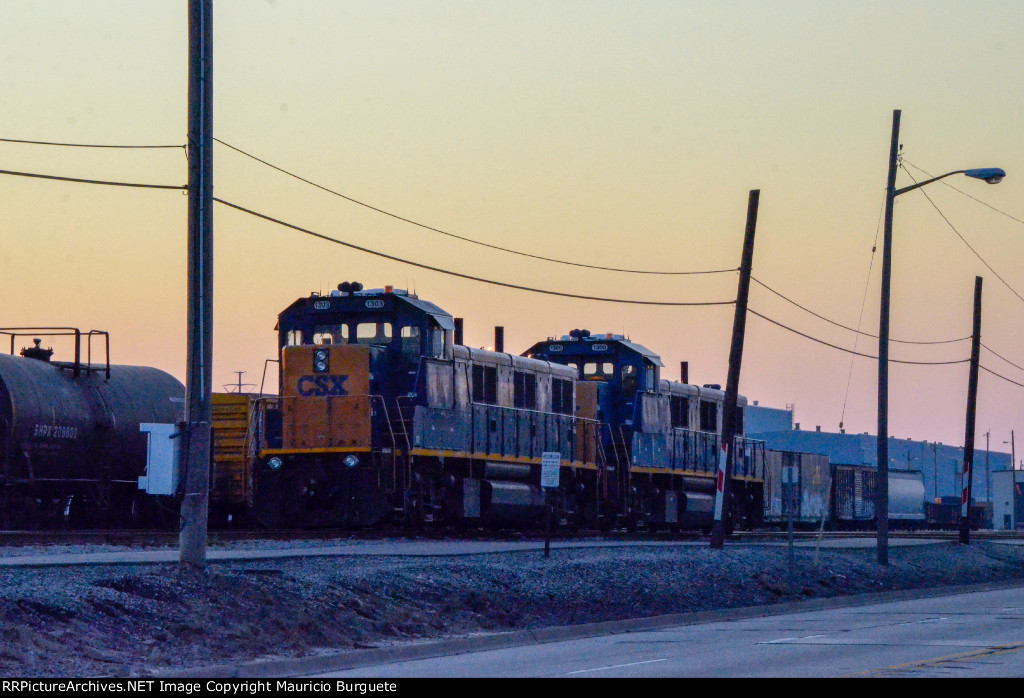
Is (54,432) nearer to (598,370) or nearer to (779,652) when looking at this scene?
(598,370)

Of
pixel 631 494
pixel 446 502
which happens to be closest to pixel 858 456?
pixel 631 494

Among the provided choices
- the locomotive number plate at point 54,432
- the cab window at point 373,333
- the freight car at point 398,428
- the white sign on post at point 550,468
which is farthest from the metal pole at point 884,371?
the locomotive number plate at point 54,432

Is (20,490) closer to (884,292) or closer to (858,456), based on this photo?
(884,292)

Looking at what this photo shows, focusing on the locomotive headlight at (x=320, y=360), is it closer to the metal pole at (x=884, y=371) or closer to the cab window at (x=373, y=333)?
the cab window at (x=373, y=333)

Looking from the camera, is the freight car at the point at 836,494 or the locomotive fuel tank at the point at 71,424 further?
the freight car at the point at 836,494

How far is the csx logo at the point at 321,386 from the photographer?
30.1 meters

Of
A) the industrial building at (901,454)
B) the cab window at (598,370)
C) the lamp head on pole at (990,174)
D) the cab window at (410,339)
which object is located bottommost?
the industrial building at (901,454)

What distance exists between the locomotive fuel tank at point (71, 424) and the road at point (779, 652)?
48.6 ft

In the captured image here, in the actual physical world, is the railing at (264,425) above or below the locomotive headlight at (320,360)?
below

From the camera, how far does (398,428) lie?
30.5 m

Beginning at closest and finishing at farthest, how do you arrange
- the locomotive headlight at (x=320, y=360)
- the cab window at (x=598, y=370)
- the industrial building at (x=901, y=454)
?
the locomotive headlight at (x=320, y=360), the cab window at (x=598, y=370), the industrial building at (x=901, y=454)

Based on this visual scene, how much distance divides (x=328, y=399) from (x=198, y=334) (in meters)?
12.9
